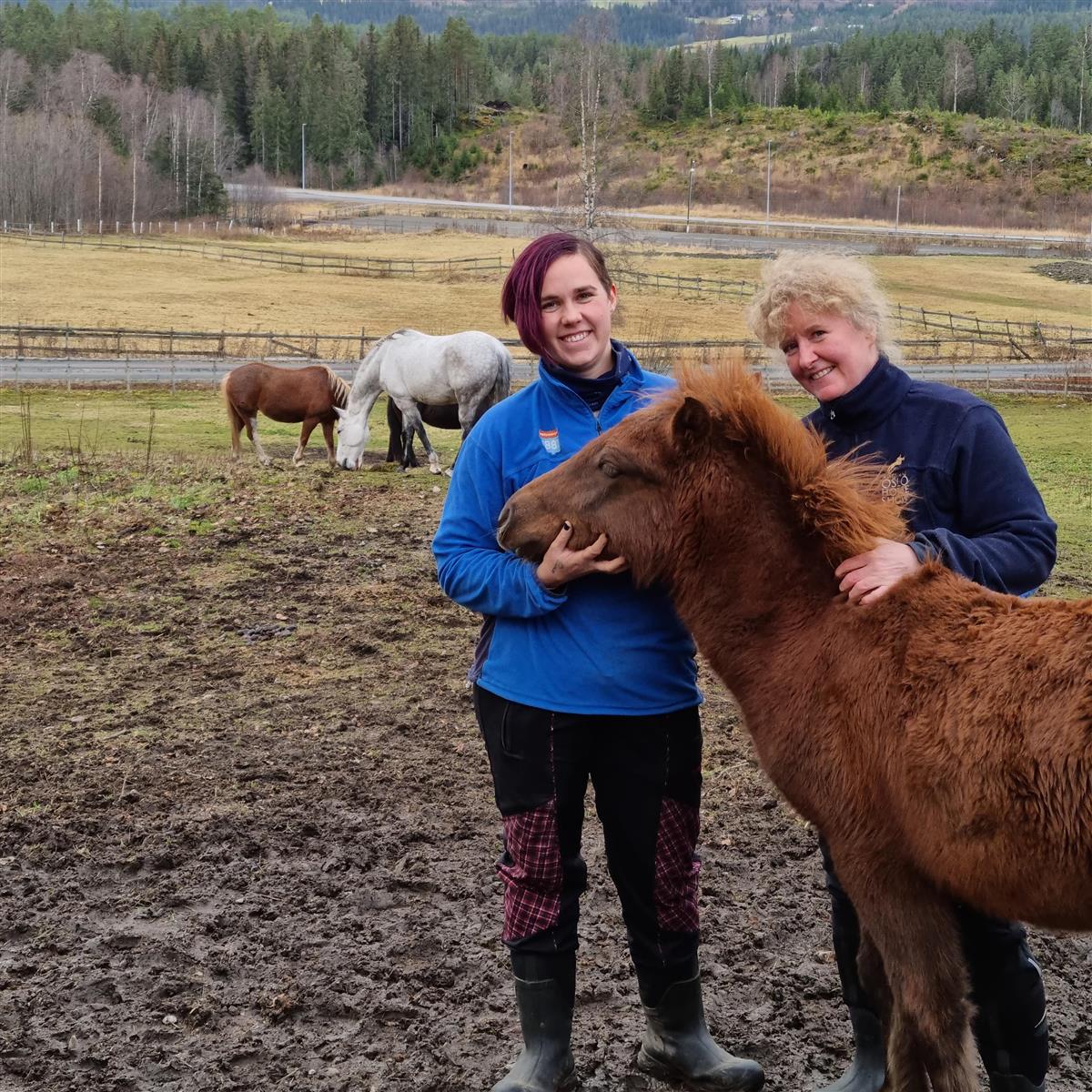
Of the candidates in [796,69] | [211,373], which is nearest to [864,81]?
[796,69]

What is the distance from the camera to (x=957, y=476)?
10.2ft

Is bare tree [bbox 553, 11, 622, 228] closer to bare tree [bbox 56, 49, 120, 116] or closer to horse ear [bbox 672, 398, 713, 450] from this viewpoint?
horse ear [bbox 672, 398, 713, 450]

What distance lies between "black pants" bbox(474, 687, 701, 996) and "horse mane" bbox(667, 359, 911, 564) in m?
0.72

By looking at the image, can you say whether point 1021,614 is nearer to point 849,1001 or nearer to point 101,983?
point 849,1001

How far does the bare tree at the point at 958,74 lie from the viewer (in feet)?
392

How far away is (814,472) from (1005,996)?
4.95 feet

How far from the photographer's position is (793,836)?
516 cm

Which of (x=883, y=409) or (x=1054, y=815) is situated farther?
(x=883, y=409)

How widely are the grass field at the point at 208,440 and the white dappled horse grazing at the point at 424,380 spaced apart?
61 cm

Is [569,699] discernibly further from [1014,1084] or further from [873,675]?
[1014,1084]

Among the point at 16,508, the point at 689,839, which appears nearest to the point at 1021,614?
the point at 689,839

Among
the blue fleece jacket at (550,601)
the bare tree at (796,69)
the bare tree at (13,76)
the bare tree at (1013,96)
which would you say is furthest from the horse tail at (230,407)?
the bare tree at (1013,96)

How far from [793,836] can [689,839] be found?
77.2 inches

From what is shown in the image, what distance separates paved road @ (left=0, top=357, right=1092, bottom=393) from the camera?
26375mm
